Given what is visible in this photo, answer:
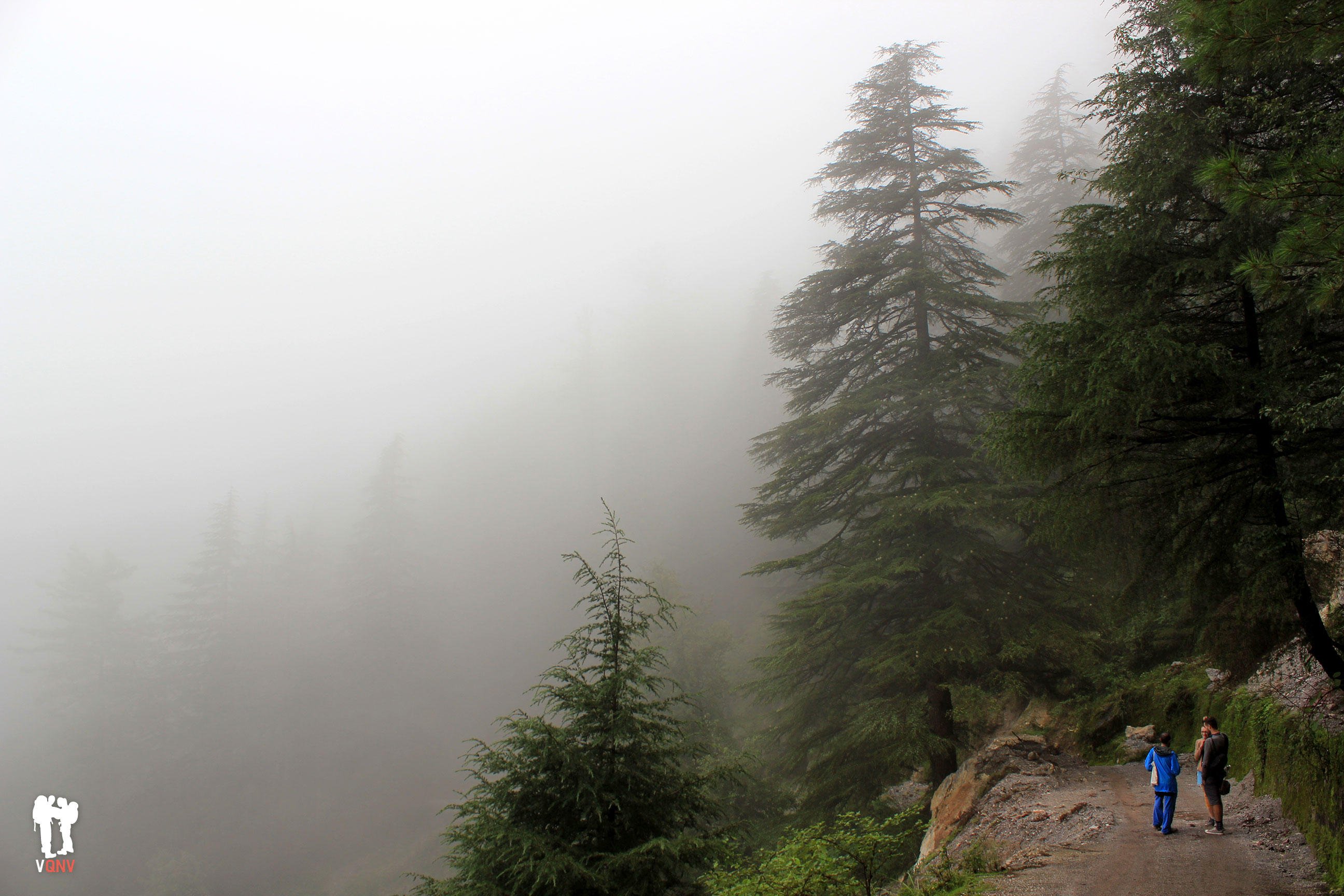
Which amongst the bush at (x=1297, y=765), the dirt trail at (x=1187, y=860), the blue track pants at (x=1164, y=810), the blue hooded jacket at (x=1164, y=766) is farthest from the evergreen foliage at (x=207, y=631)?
the bush at (x=1297, y=765)

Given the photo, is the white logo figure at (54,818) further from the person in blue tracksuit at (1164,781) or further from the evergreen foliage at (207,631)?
the person in blue tracksuit at (1164,781)

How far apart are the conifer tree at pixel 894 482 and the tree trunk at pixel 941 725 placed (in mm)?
38

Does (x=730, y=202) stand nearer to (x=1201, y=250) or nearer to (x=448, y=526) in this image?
(x=448, y=526)

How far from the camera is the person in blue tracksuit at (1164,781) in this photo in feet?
20.1

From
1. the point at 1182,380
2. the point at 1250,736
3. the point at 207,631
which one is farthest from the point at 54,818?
the point at 1182,380

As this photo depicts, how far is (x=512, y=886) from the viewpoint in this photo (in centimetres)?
471

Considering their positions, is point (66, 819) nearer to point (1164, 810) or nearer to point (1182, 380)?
point (1164, 810)

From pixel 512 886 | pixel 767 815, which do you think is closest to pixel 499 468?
pixel 767 815

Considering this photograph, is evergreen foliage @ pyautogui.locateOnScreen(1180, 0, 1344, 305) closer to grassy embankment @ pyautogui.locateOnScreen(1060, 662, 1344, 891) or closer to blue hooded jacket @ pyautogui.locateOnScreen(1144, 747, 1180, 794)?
grassy embankment @ pyautogui.locateOnScreen(1060, 662, 1344, 891)

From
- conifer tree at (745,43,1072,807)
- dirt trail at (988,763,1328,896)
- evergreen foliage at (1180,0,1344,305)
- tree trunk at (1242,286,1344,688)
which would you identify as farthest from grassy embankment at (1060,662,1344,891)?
evergreen foliage at (1180,0,1344,305)

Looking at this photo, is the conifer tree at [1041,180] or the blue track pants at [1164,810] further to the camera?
the conifer tree at [1041,180]

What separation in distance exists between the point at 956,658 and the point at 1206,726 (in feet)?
11.1

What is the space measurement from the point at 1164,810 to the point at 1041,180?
3399 centimetres

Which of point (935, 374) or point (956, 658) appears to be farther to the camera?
point (935, 374)
